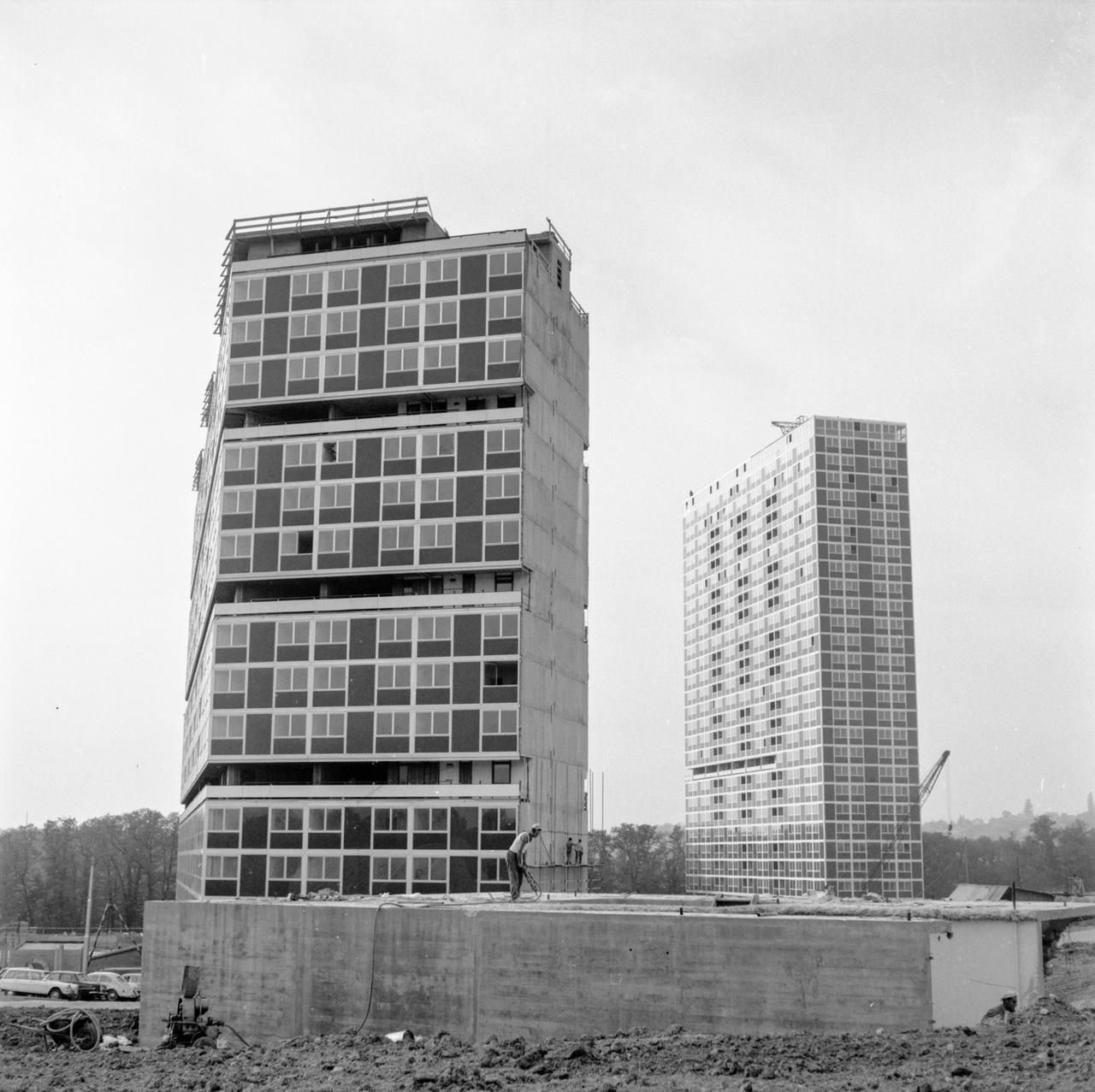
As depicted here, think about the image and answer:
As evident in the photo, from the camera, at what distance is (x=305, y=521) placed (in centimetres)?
5975

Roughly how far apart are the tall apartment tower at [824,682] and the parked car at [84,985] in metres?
82.2

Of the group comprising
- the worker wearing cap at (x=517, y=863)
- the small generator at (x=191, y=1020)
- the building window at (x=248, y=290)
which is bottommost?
the small generator at (x=191, y=1020)

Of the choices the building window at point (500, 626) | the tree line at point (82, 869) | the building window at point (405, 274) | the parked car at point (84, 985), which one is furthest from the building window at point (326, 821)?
the tree line at point (82, 869)

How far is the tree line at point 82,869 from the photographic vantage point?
13050 centimetres

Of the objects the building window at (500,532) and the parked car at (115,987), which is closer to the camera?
the building window at (500,532)

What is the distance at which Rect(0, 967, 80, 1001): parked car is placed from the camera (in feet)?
191

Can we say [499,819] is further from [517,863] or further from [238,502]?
[517,863]

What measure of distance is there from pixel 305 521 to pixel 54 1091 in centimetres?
3719

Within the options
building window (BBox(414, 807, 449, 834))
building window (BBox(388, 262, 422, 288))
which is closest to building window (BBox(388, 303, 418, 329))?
building window (BBox(388, 262, 422, 288))

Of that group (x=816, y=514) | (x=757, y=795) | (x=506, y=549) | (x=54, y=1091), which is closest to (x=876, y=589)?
(x=816, y=514)

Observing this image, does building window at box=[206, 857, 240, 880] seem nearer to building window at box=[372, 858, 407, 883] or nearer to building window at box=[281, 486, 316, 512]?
building window at box=[372, 858, 407, 883]

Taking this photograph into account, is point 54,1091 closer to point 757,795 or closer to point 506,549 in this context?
point 506,549

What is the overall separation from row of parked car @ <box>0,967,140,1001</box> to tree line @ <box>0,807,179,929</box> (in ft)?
232

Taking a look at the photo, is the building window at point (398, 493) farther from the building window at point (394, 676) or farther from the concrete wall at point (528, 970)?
the concrete wall at point (528, 970)
